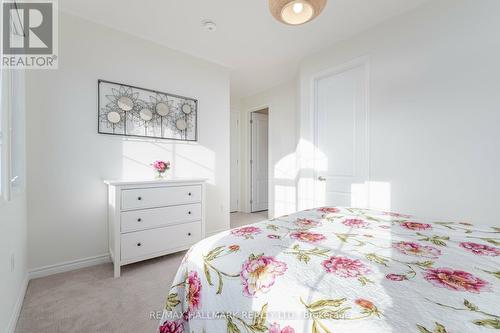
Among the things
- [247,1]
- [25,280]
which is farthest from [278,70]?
[25,280]

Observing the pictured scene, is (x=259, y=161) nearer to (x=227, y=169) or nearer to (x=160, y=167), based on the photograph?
(x=227, y=169)

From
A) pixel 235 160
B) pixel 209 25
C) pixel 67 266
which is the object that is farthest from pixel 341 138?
pixel 67 266

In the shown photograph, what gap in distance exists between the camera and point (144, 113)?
256 centimetres

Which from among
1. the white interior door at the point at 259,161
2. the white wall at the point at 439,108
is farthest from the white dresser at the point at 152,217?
the white interior door at the point at 259,161

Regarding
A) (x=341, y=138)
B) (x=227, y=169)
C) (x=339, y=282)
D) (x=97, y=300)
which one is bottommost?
(x=97, y=300)

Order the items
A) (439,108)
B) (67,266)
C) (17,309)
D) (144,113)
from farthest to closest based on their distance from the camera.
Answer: (144,113)
(67,266)
(439,108)
(17,309)

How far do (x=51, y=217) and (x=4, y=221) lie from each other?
101 cm

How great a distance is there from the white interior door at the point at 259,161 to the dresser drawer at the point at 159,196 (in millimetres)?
2448

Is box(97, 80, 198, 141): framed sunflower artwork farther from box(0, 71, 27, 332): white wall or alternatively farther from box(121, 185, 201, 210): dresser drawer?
box(121, 185, 201, 210): dresser drawer

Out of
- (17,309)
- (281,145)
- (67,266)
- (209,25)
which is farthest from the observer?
(281,145)

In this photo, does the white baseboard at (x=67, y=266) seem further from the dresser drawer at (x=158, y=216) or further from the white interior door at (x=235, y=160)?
the white interior door at (x=235, y=160)

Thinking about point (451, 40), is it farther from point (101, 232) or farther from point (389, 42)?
point (101, 232)

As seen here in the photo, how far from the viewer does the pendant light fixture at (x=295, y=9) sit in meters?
1.20

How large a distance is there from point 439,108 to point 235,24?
2189mm
